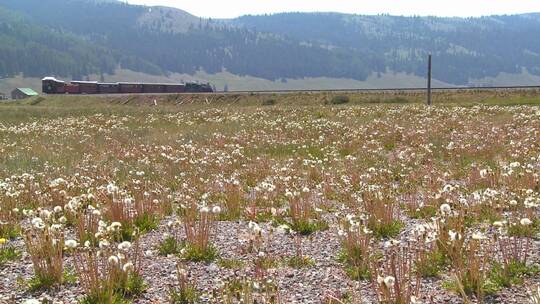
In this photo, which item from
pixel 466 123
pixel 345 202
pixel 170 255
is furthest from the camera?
pixel 466 123

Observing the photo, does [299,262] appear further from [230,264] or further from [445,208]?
[445,208]

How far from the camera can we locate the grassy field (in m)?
7.30

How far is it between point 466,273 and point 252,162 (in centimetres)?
1368

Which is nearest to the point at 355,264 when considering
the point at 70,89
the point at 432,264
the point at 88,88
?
the point at 432,264

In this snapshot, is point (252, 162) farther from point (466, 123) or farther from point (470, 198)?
point (466, 123)

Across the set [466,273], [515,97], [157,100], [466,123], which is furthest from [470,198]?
[157,100]

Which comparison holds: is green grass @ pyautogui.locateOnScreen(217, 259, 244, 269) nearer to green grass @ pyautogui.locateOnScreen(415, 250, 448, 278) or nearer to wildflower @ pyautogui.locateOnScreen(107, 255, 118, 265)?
wildflower @ pyautogui.locateOnScreen(107, 255, 118, 265)

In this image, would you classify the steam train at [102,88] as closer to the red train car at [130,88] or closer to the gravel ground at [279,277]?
the red train car at [130,88]

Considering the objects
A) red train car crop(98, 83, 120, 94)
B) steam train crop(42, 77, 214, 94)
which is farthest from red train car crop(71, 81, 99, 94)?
red train car crop(98, 83, 120, 94)

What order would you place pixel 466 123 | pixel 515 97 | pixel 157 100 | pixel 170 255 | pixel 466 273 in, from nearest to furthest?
pixel 466 273, pixel 170 255, pixel 466 123, pixel 515 97, pixel 157 100

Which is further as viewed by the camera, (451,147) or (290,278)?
(451,147)

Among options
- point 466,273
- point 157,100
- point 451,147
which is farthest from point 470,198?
point 157,100

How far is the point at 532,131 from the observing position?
78.6 feet

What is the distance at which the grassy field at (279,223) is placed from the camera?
730 cm
